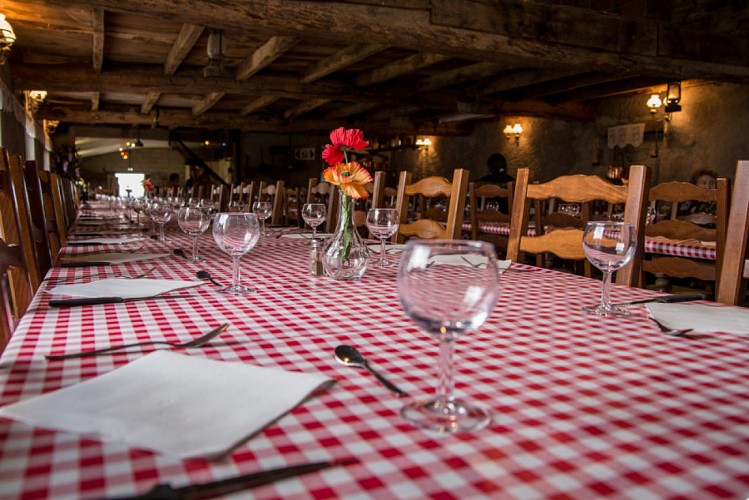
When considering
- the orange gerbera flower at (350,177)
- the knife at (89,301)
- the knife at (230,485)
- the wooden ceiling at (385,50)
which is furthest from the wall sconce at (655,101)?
the knife at (230,485)

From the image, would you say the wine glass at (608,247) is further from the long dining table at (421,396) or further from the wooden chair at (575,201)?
the wooden chair at (575,201)

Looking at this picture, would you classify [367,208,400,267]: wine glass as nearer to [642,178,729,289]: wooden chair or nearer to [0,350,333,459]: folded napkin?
[0,350,333,459]: folded napkin

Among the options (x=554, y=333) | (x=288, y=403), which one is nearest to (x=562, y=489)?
(x=288, y=403)

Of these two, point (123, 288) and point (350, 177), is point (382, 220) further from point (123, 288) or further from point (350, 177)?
point (123, 288)

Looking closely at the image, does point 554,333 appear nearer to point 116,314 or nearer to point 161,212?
point 116,314

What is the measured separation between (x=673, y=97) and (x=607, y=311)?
8.01 metres

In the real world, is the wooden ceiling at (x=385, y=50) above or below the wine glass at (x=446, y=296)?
above

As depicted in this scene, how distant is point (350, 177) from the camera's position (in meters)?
1.43

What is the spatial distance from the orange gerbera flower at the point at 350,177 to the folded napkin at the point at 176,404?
737 mm

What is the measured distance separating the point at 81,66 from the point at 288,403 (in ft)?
27.3

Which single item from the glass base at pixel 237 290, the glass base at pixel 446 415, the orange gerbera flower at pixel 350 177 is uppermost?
the orange gerbera flower at pixel 350 177

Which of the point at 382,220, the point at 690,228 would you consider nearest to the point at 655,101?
the point at 690,228

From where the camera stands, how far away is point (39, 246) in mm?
2432

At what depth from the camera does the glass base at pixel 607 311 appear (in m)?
1.11
